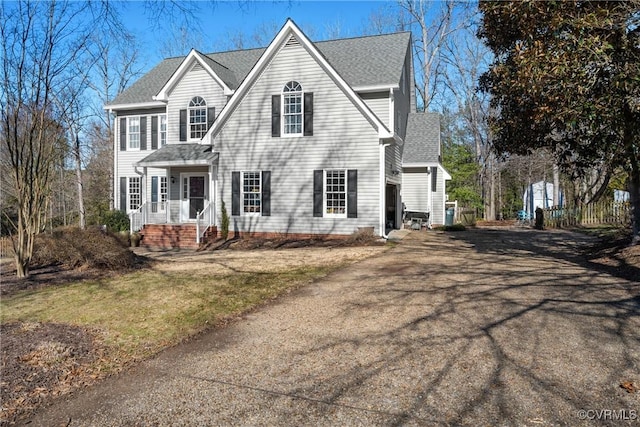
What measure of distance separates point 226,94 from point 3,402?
17.4 metres

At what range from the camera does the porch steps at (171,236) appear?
703 inches

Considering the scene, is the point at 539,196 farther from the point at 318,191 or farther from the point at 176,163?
the point at 176,163

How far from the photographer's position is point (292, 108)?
1755cm

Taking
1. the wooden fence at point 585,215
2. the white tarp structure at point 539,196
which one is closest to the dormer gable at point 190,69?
the wooden fence at point 585,215

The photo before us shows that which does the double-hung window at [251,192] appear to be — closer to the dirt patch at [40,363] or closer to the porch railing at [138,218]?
the porch railing at [138,218]

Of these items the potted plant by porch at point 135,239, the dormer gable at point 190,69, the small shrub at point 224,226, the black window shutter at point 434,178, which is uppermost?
the dormer gable at point 190,69

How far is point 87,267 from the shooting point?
34.4ft

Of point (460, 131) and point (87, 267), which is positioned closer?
point (87, 267)

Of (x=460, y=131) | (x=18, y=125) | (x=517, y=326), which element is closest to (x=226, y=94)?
(x=18, y=125)

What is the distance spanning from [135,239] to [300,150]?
7.93m

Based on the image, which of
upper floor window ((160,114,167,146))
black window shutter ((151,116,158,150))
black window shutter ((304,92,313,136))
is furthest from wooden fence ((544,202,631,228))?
black window shutter ((151,116,158,150))

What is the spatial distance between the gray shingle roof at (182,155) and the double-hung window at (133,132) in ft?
10.7

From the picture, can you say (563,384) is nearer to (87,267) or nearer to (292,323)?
(292,323)

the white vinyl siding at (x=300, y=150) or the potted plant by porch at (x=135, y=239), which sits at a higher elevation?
the white vinyl siding at (x=300, y=150)
